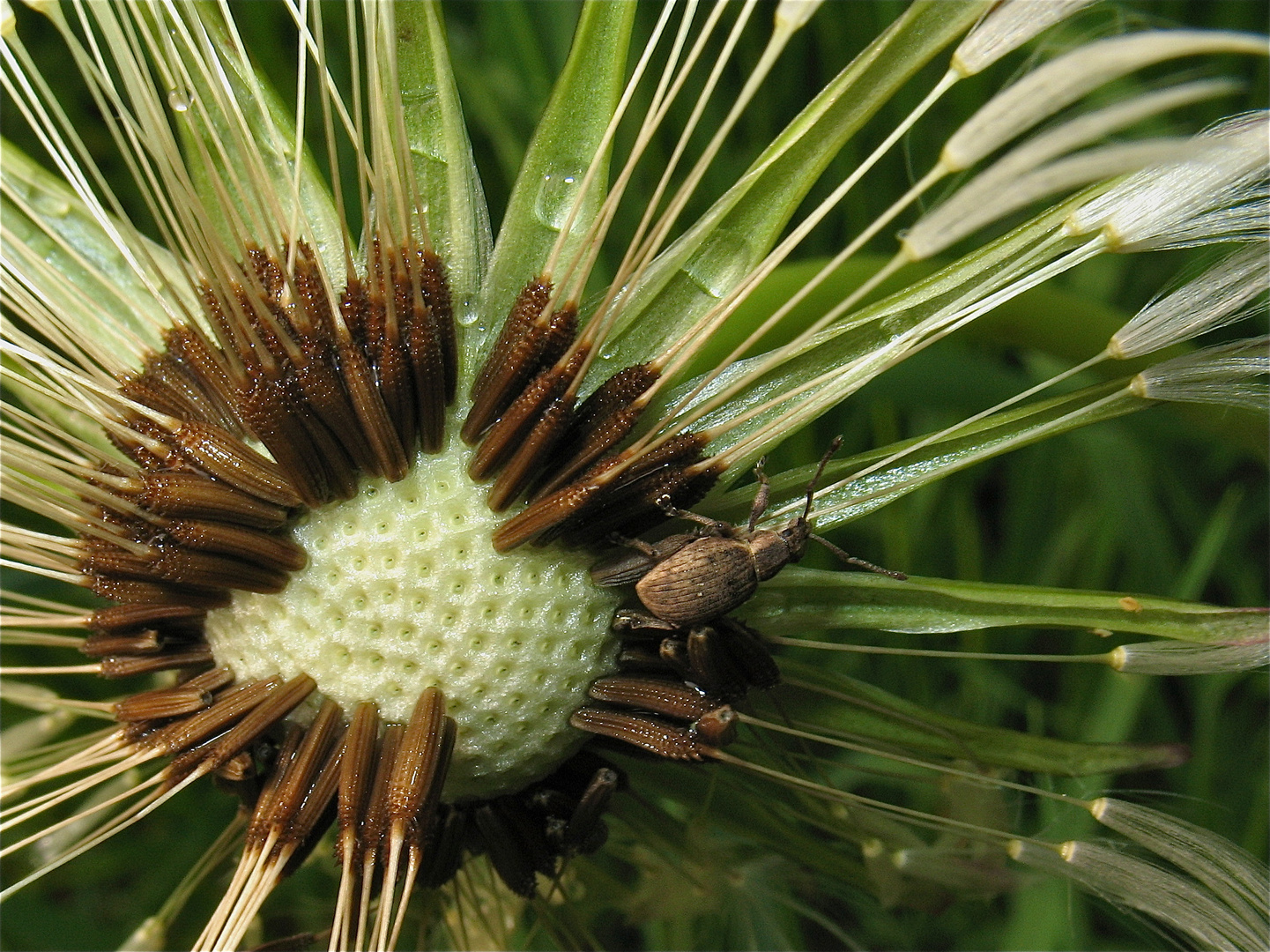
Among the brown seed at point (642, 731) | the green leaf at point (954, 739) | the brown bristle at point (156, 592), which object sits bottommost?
the brown seed at point (642, 731)

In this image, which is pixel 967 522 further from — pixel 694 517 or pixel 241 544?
pixel 241 544

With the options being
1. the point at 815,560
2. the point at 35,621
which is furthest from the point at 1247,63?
the point at 35,621

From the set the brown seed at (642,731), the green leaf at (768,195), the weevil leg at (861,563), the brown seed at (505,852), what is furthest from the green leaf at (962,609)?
the brown seed at (505,852)

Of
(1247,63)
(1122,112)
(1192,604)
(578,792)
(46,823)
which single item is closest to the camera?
(1122,112)

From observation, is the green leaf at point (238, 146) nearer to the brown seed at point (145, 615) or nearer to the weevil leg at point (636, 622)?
the brown seed at point (145, 615)

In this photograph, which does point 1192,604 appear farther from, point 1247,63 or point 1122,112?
point 1247,63

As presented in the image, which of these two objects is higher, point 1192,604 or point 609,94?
point 609,94

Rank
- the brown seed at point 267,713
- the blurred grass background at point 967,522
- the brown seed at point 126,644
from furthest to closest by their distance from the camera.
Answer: the blurred grass background at point 967,522, the brown seed at point 126,644, the brown seed at point 267,713
